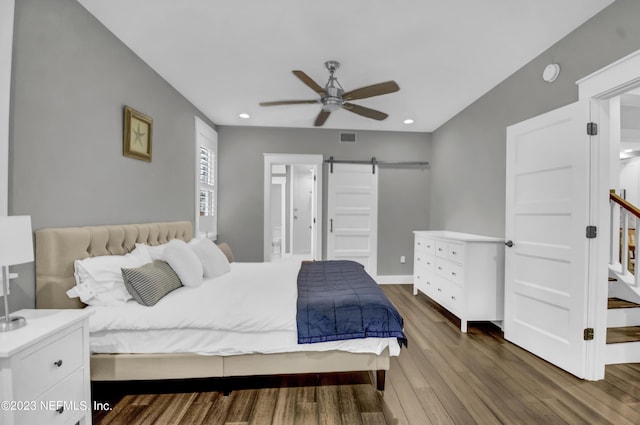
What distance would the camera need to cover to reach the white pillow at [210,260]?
2.69 metres

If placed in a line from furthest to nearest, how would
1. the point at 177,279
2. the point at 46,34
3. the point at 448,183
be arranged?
the point at 448,183 < the point at 177,279 < the point at 46,34

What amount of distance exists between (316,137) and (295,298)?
333 cm

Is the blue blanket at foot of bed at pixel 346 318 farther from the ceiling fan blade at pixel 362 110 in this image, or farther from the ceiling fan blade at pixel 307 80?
the ceiling fan blade at pixel 362 110

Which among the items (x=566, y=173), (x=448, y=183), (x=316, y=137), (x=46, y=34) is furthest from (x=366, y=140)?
(x=46, y=34)

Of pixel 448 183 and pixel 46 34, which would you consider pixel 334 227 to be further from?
pixel 46 34

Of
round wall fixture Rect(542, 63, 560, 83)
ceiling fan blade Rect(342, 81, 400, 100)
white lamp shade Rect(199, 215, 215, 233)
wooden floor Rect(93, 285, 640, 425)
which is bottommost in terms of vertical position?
wooden floor Rect(93, 285, 640, 425)

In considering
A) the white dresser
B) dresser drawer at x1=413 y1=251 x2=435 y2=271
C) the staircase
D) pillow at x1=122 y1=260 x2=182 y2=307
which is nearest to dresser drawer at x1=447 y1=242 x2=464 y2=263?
the white dresser

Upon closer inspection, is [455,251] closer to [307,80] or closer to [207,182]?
[307,80]

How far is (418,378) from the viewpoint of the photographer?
83.3 inches

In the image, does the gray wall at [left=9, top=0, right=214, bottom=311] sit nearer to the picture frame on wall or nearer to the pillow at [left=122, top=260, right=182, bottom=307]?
the picture frame on wall

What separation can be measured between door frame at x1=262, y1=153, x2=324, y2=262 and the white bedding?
2775mm

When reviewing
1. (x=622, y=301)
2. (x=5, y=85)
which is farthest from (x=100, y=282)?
(x=622, y=301)

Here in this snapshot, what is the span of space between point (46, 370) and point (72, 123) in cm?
153

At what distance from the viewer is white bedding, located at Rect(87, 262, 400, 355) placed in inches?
68.8
